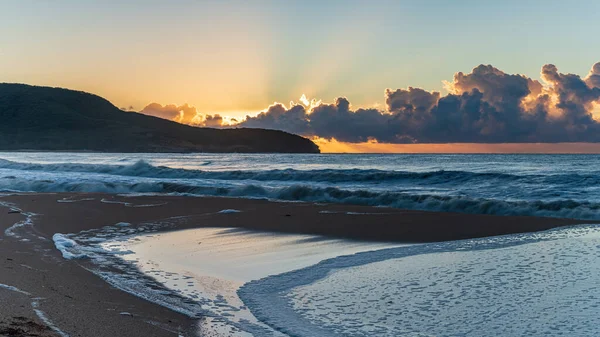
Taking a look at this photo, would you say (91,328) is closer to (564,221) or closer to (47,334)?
(47,334)

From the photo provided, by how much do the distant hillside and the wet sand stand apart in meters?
135

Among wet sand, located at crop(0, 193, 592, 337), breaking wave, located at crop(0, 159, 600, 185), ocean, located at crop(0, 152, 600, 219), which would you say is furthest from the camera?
breaking wave, located at crop(0, 159, 600, 185)

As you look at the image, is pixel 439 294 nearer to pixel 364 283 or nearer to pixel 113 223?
pixel 364 283

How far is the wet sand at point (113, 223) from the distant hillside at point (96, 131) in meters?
135

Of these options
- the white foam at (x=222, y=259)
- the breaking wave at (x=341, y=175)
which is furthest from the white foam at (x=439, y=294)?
the breaking wave at (x=341, y=175)

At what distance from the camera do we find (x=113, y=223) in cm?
1232

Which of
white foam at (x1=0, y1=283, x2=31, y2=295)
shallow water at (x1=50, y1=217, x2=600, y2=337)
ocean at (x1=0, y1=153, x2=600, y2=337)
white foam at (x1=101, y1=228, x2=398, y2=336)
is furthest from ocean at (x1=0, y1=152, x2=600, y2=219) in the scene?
white foam at (x1=0, y1=283, x2=31, y2=295)

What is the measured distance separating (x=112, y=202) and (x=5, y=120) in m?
160

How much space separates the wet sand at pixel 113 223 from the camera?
4715mm

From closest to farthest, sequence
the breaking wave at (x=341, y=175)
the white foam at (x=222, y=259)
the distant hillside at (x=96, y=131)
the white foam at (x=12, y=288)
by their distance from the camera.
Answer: the white foam at (x=222, y=259), the white foam at (x=12, y=288), the breaking wave at (x=341, y=175), the distant hillside at (x=96, y=131)

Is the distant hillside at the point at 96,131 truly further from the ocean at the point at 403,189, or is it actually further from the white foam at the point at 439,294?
the white foam at the point at 439,294

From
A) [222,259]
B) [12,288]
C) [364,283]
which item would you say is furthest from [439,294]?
[12,288]

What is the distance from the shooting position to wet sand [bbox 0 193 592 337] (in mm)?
4715

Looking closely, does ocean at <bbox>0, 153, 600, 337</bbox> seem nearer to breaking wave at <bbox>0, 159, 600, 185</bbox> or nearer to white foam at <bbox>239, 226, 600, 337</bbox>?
white foam at <bbox>239, 226, 600, 337</bbox>
